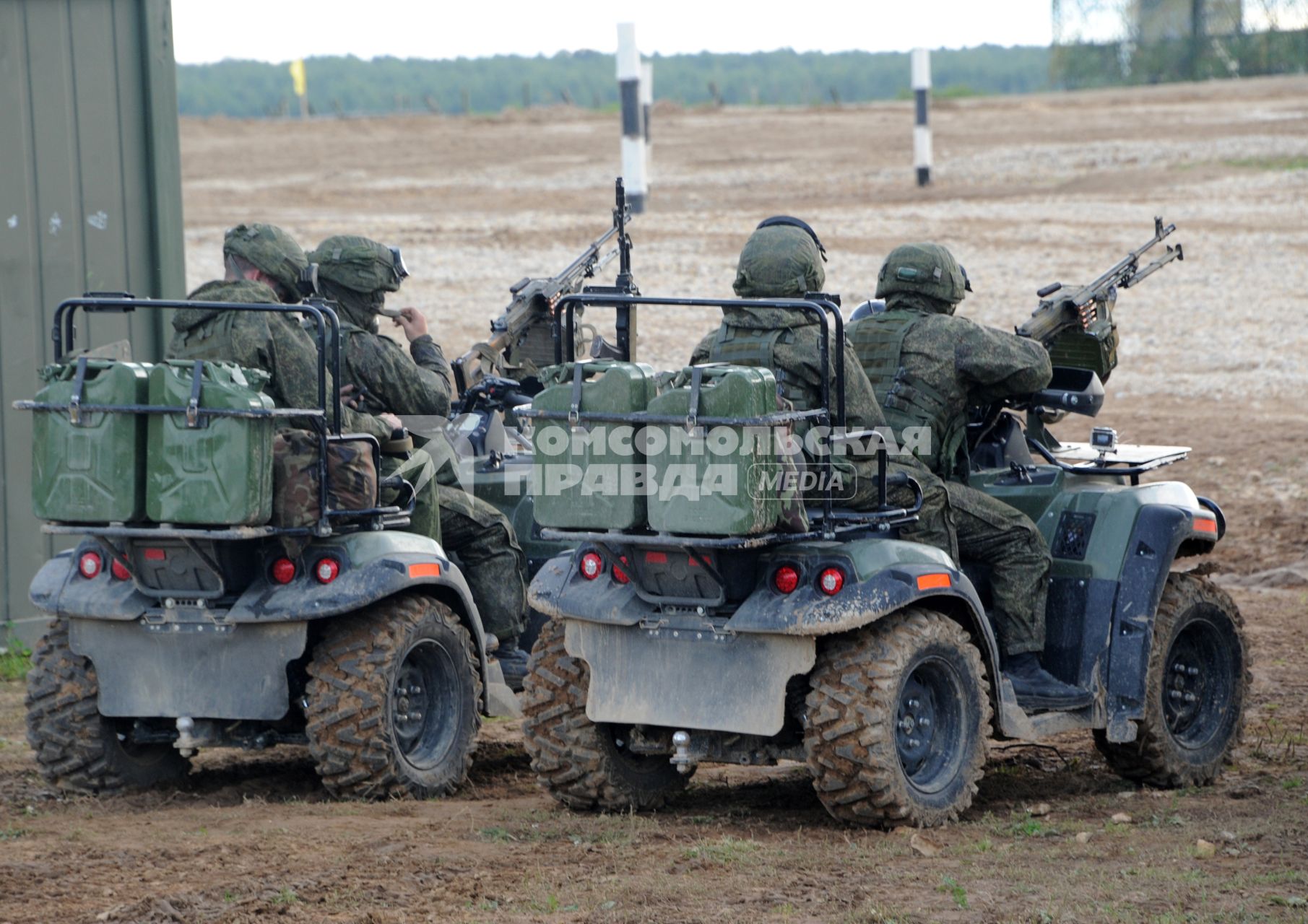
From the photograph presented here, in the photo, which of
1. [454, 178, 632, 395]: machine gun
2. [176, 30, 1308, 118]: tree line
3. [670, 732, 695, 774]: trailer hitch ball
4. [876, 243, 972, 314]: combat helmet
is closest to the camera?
[670, 732, 695, 774]: trailer hitch ball

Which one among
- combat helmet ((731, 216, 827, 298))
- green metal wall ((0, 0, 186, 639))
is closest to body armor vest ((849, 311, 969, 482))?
combat helmet ((731, 216, 827, 298))

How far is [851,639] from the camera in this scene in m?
6.34

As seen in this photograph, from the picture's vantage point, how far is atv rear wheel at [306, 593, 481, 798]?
22.8 feet

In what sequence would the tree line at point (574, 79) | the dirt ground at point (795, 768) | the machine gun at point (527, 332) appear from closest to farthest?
the dirt ground at point (795, 768) < the machine gun at point (527, 332) < the tree line at point (574, 79)

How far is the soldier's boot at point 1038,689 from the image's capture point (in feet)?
22.8

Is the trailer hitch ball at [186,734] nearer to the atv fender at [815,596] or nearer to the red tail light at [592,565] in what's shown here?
the atv fender at [815,596]

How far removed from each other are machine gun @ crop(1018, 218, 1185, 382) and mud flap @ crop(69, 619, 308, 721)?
296 cm

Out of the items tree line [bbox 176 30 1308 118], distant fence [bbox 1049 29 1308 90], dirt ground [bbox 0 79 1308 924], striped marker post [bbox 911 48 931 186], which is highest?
tree line [bbox 176 30 1308 118]

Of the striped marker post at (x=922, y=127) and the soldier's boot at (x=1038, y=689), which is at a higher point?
the striped marker post at (x=922, y=127)

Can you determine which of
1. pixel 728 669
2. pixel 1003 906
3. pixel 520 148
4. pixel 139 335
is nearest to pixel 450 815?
pixel 728 669

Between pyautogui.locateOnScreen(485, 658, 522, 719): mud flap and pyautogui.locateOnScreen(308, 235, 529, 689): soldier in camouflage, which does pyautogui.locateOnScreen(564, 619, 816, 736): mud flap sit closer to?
pyautogui.locateOnScreen(485, 658, 522, 719): mud flap

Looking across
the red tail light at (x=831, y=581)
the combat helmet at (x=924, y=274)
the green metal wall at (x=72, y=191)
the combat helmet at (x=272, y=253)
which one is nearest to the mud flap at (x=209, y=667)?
the combat helmet at (x=272, y=253)

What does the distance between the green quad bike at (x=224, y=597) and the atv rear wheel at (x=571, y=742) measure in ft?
1.87

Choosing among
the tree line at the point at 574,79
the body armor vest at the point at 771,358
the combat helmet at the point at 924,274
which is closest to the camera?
the body armor vest at the point at 771,358
